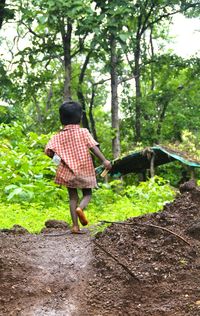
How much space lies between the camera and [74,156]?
686cm

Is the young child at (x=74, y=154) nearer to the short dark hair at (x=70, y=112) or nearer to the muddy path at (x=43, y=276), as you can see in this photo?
the short dark hair at (x=70, y=112)

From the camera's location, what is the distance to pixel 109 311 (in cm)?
378

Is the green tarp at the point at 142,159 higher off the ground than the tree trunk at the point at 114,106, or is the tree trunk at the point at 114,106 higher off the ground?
the tree trunk at the point at 114,106

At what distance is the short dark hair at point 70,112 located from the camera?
6.93 metres

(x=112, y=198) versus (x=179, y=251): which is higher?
(x=179, y=251)

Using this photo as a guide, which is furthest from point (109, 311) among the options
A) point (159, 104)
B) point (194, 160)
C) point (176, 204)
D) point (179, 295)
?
point (159, 104)

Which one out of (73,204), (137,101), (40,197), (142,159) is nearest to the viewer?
(73,204)

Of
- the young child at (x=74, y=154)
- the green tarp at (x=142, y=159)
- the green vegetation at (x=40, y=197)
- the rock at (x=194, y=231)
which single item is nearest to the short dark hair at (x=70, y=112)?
the young child at (x=74, y=154)

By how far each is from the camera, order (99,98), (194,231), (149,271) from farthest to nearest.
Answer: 1. (99,98)
2. (194,231)
3. (149,271)

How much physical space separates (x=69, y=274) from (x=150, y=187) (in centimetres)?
627

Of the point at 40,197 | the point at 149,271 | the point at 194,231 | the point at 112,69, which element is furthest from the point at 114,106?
the point at 149,271

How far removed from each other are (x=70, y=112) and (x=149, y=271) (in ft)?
10.2

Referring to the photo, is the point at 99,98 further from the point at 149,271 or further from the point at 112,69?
the point at 149,271

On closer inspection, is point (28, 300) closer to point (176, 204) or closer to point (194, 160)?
point (176, 204)
